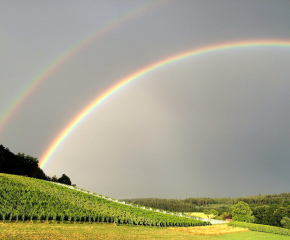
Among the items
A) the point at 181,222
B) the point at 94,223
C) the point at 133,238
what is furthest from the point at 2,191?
the point at 181,222

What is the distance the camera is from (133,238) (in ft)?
113

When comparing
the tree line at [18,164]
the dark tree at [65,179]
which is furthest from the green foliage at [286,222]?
the tree line at [18,164]

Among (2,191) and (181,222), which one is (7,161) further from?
(181,222)

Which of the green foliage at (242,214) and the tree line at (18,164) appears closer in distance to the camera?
the tree line at (18,164)

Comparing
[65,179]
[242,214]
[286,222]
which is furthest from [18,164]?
[286,222]

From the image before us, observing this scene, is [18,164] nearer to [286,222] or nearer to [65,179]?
[65,179]

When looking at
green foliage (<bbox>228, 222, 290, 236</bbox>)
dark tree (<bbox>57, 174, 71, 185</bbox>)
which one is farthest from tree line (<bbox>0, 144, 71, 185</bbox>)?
green foliage (<bbox>228, 222, 290, 236</bbox>)

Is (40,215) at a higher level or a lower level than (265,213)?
lower

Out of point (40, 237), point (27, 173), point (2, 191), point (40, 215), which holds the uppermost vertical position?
point (27, 173)

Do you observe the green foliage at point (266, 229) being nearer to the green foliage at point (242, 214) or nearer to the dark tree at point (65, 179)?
the green foliage at point (242, 214)

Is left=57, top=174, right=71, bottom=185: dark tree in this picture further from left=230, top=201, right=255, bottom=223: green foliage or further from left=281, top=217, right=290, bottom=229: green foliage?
left=281, top=217, right=290, bottom=229: green foliage

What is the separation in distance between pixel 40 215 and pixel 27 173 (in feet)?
300

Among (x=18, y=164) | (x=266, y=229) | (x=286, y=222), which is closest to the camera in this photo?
(x=266, y=229)

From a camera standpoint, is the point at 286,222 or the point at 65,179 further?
the point at 65,179
